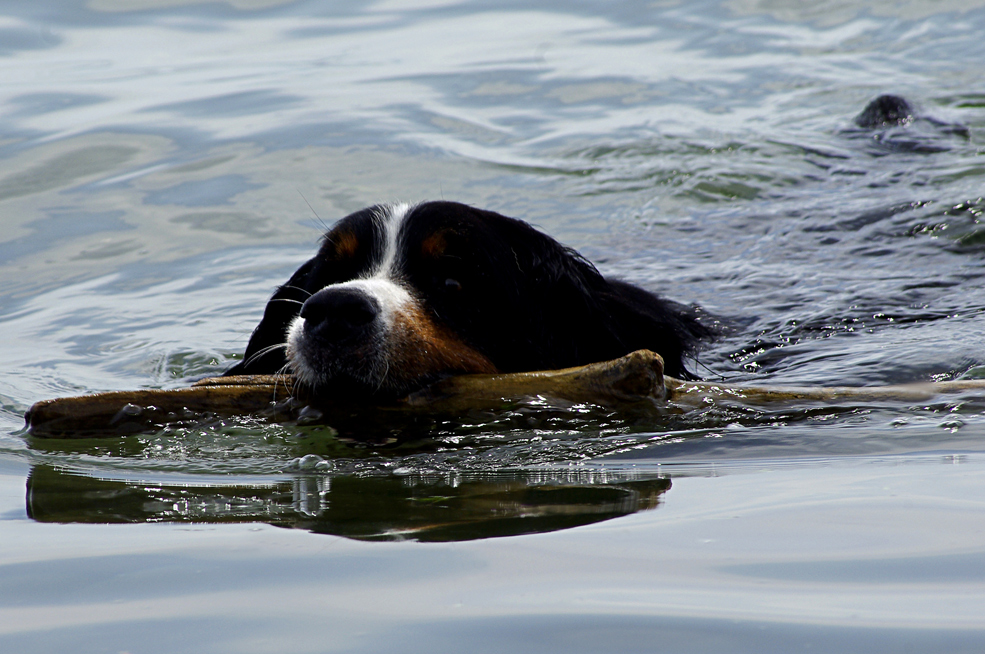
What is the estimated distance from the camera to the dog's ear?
4816 millimetres

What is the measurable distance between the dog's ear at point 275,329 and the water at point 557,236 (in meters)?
0.92

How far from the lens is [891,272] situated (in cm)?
674

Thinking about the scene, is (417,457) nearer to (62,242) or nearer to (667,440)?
(667,440)

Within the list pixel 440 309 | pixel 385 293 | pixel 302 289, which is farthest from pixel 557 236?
pixel 385 293

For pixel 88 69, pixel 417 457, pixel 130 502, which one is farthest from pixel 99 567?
pixel 88 69

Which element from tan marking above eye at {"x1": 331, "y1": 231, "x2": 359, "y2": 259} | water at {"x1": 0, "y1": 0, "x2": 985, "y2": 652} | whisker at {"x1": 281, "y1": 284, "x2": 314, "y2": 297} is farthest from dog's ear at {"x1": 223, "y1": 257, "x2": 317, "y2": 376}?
water at {"x1": 0, "y1": 0, "x2": 985, "y2": 652}

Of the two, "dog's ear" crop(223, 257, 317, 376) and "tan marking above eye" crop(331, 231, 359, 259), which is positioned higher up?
"tan marking above eye" crop(331, 231, 359, 259)

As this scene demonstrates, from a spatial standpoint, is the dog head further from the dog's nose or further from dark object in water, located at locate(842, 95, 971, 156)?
dark object in water, located at locate(842, 95, 971, 156)

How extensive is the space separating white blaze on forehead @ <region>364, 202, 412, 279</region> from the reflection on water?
1.12 m

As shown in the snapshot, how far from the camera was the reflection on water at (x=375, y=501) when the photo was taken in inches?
107

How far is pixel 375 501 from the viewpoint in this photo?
3000 millimetres

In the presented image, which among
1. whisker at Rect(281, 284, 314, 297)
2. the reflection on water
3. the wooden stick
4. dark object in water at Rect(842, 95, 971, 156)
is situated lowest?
the reflection on water

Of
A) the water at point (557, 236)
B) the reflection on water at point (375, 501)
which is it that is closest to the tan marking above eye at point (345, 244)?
the water at point (557, 236)

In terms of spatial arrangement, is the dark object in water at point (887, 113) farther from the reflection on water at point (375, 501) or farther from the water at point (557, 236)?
the reflection on water at point (375, 501)
